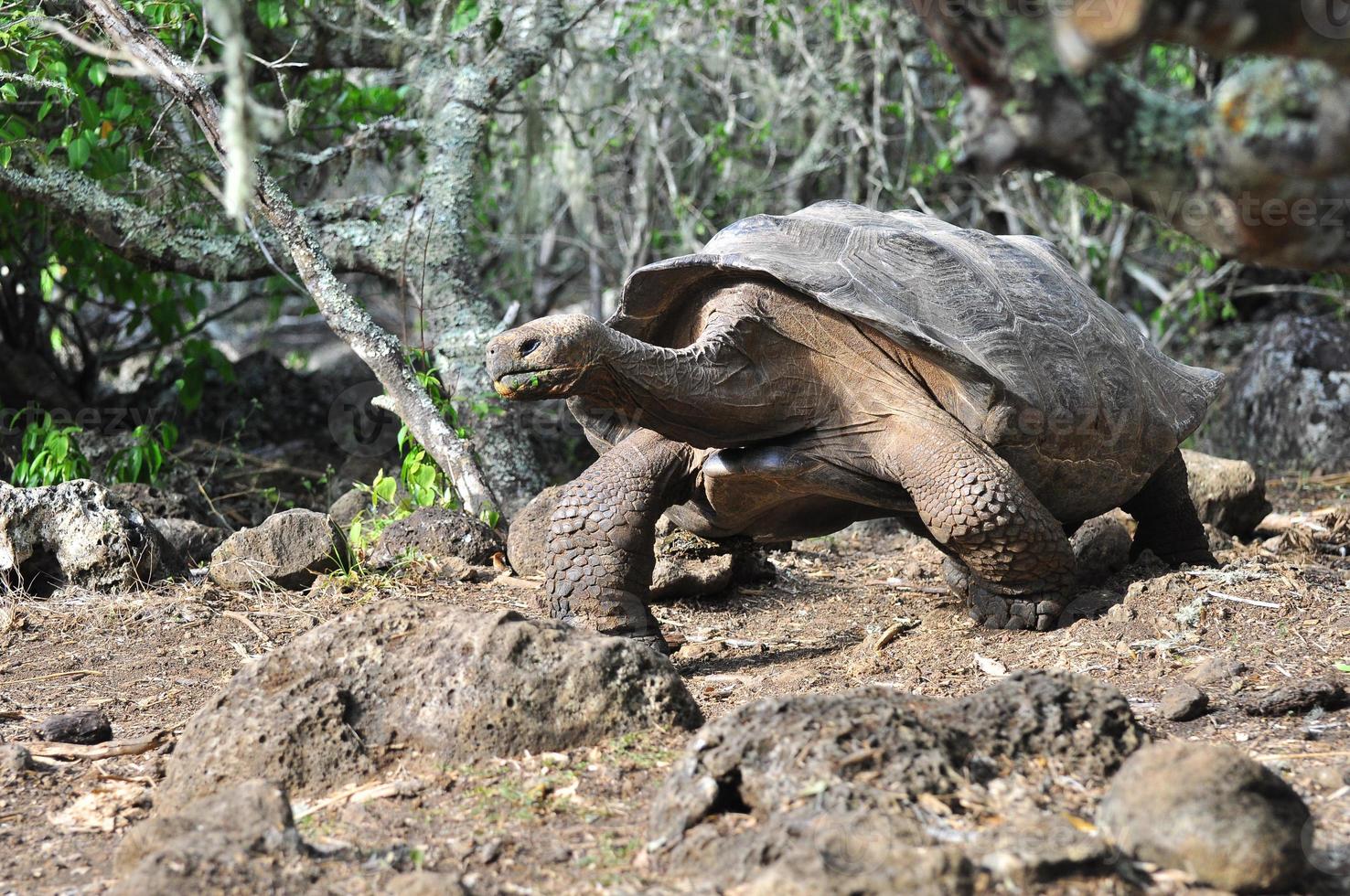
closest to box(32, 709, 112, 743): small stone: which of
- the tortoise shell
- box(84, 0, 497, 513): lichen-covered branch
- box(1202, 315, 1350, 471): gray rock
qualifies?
the tortoise shell

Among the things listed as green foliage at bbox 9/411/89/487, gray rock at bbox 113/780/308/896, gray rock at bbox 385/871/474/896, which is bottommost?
gray rock at bbox 385/871/474/896

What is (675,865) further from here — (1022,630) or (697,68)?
(697,68)

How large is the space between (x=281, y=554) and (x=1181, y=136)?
430 centimetres

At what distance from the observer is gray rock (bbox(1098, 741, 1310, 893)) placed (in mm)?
2160

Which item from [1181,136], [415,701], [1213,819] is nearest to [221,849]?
[415,701]

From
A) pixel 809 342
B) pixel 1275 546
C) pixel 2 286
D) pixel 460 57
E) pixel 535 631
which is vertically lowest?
pixel 1275 546

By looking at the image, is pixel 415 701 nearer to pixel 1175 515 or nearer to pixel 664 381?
pixel 664 381

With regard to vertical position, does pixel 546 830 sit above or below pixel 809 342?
below

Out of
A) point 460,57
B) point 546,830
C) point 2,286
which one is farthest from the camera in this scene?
point 2,286

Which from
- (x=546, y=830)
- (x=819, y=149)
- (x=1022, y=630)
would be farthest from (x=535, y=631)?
(x=819, y=149)

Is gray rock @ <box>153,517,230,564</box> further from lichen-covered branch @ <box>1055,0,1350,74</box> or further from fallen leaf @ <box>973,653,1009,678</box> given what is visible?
lichen-covered branch @ <box>1055,0,1350,74</box>

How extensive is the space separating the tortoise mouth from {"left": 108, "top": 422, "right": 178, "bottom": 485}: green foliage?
3854 millimetres

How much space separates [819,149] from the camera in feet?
33.1

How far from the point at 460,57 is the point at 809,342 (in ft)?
11.7
